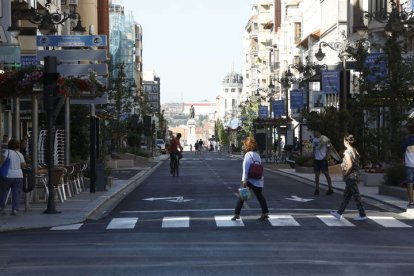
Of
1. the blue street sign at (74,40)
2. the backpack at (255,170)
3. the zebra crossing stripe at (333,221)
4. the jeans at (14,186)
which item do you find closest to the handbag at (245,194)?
the backpack at (255,170)

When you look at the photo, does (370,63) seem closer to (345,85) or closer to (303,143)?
(345,85)

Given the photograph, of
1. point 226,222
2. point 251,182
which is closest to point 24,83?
point 251,182

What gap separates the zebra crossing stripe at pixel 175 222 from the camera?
18.4m

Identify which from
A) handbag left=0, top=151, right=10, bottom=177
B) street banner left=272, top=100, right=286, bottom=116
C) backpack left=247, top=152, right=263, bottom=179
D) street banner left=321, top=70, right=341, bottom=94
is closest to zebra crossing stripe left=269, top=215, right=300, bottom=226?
backpack left=247, top=152, right=263, bottom=179

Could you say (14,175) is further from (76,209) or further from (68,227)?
(68,227)

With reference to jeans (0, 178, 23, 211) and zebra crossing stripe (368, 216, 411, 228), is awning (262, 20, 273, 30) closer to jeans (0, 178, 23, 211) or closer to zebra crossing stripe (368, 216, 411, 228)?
jeans (0, 178, 23, 211)

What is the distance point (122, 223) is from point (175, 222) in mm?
1050

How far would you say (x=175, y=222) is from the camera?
19203mm

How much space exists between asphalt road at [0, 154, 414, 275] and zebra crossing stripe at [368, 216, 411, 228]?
2 centimetres

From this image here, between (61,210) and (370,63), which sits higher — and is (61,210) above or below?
below

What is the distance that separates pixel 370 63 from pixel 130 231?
48.6ft

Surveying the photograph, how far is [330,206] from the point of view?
2350cm

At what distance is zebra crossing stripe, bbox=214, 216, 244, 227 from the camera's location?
60.0 ft

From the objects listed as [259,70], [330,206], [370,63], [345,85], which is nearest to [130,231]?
[330,206]
